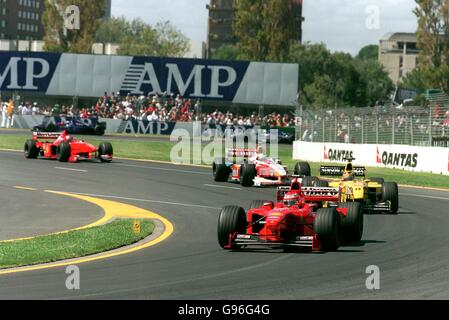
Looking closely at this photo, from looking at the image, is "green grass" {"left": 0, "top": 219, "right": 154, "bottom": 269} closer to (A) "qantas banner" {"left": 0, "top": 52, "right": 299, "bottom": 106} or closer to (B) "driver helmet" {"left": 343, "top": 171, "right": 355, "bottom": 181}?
(B) "driver helmet" {"left": 343, "top": 171, "right": 355, "bottom": 181}

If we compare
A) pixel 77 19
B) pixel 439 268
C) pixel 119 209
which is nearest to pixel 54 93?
pixel 77 19

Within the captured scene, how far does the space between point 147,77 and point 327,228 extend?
5108 cm

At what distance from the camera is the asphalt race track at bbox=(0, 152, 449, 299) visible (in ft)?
39.4

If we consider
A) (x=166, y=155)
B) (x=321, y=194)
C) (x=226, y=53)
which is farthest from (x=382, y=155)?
(x=226, y=53)

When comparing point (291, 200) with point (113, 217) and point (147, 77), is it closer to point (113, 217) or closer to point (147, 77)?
point (113, 217)

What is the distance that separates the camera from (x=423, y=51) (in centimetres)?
7194

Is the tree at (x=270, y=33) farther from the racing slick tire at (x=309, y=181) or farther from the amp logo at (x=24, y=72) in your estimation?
the racing slick tire at (x=309, y=181)

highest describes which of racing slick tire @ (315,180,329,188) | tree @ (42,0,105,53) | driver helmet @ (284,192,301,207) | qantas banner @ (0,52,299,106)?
tree @ (42,0,105,53)

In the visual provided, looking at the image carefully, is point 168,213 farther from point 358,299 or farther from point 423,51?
point 423,51

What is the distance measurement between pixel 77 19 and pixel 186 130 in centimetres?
2239

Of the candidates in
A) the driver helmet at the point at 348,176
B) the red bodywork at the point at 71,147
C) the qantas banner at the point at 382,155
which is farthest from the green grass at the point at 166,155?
the driver helmet at the point at 348,176

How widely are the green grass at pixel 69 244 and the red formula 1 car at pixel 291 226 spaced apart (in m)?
1.87

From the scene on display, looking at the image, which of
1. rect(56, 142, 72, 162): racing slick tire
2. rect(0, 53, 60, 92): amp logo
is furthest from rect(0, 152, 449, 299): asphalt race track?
rect(0, 53, 60, 92): amp logo

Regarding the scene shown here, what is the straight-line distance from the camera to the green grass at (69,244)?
47.9ft
